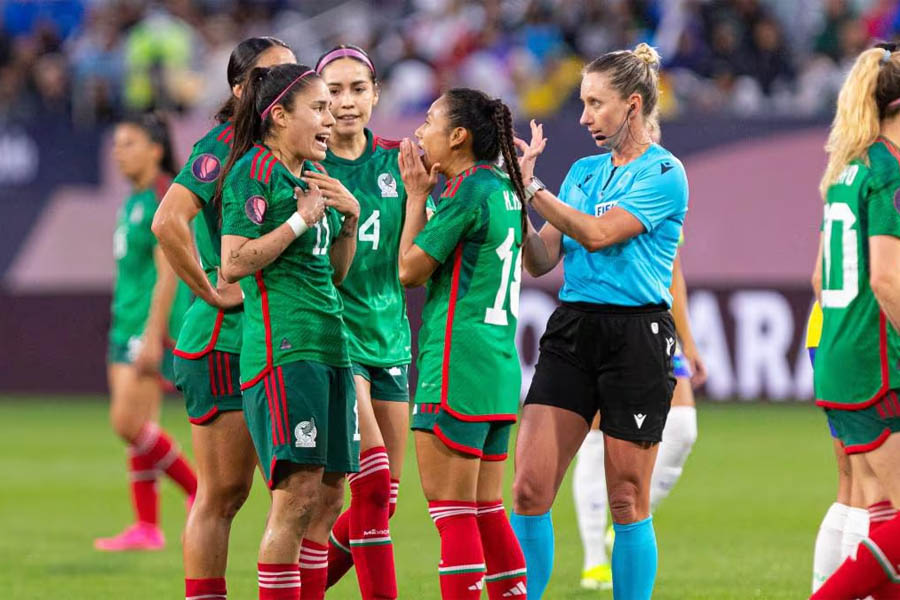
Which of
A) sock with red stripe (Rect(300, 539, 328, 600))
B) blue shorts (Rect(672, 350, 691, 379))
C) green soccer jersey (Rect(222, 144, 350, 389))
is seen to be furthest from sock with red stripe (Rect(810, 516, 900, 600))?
blue shorts (Rect(672, 350, 691, 379))

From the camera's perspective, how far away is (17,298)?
18.5 m

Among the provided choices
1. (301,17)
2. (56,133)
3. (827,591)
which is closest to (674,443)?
(827,591)

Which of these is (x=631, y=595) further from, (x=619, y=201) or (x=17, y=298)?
(x=17, y=298)

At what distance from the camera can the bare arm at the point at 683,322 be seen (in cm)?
810

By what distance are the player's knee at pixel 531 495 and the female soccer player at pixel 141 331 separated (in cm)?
365

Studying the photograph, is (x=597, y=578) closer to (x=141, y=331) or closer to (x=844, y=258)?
(x=844, y=258)

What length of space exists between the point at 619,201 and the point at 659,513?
16.8 feet

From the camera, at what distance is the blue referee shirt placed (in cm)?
660

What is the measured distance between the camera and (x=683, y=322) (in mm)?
8148

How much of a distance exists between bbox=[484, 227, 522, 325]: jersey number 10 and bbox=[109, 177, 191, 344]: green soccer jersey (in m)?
4.07

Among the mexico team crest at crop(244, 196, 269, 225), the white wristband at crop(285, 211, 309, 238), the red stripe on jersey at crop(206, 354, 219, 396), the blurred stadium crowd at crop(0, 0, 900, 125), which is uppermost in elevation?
the blurred stadium crowd at crop(0, 0, 900, 125)

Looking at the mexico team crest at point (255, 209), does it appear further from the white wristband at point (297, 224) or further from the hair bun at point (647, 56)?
the hair bun at point (647, 56)

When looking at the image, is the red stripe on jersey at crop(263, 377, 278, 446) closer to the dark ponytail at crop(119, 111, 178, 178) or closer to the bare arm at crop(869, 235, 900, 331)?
the bare arm at crop(869, 235, 900, 331)

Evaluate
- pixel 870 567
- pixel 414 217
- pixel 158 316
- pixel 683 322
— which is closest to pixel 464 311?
pixel 414 217
